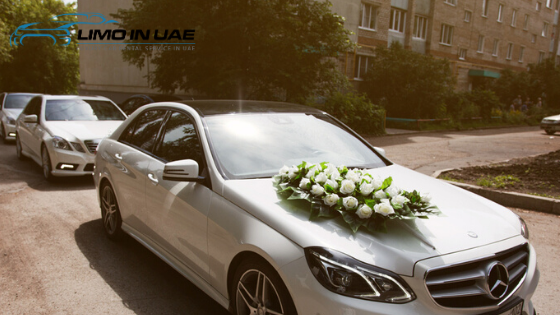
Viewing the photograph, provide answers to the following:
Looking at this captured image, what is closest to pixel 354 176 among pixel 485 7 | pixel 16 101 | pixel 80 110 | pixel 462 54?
pixel 80 110

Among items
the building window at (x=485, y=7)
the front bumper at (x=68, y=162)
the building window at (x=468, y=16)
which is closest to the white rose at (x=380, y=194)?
the front bumper at (x=68, y=162)

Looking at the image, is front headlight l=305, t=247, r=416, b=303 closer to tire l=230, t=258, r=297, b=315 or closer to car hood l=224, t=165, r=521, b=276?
car hood l=224, t=165, r=521, b=276

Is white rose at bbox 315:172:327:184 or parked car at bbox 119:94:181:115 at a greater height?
white rose at bbox 315:172:327:184

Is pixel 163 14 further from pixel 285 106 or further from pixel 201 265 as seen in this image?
pixel 201 265

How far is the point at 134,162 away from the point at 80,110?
5762 mm

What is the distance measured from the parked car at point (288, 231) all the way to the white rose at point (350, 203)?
13 cm

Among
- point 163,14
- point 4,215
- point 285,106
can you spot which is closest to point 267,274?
point 285,106

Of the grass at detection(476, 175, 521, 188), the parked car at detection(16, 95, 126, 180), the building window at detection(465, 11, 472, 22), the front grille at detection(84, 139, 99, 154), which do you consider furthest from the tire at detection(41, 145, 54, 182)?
the building window at detection(465, 11, 472, 22)

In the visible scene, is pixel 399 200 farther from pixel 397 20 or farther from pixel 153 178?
pixel 397 20

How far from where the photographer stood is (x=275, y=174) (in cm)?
322

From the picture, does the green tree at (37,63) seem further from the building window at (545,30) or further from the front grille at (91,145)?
the building window at (545,30)

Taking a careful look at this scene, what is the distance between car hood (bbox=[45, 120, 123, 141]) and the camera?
7838 millimetres

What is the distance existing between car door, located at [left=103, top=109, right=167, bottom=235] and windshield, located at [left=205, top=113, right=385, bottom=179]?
872 millimetres

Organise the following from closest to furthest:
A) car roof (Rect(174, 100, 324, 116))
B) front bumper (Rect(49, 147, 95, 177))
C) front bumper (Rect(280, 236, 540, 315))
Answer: front bumper (Rect(280, 236, 540, 315)), car roof (Rect(174, 100, 324, 116)), front bumper (Rect(49, 147, 95, 177))
